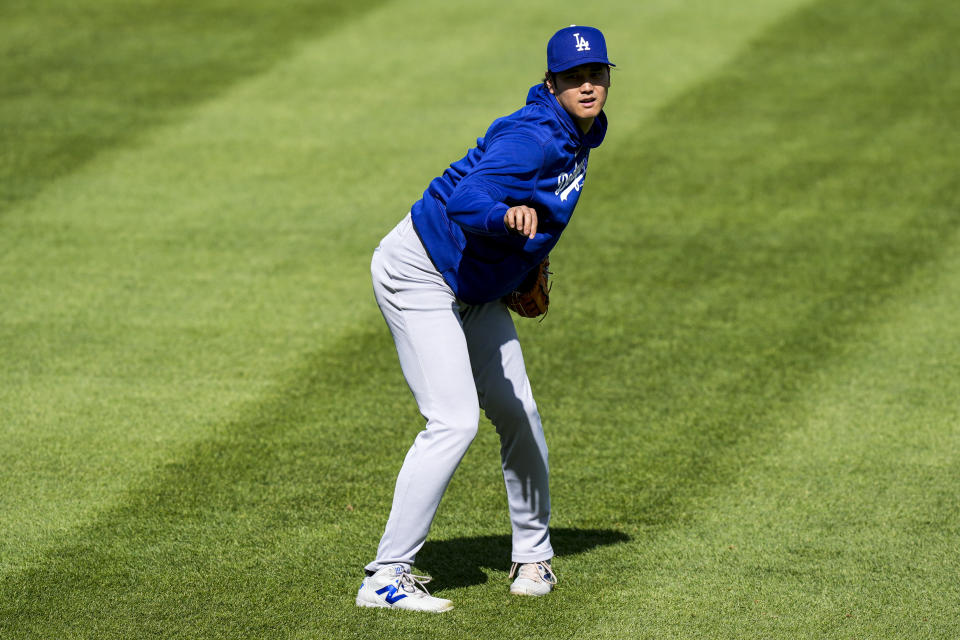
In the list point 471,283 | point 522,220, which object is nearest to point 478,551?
point 471,283

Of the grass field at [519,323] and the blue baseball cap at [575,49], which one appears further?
the grass field at [519,323]

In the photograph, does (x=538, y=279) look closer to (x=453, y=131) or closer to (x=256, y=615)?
(x=256, y=615)

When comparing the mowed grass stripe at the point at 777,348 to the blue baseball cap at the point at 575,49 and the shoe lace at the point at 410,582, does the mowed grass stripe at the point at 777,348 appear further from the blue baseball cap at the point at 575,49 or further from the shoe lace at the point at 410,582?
the blue baseball cap at the point at 575,49

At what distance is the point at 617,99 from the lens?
12.1 m

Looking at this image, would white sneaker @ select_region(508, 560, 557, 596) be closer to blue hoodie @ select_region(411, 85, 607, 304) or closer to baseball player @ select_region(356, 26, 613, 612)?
baseball player @ select_region(356, 26, 613, 612)

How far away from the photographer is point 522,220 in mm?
4043

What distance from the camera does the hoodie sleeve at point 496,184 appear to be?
13.7 ft

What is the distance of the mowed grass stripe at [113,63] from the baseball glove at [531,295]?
6.17 meters

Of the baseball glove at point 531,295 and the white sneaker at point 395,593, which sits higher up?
the baseball glove at point 531,295

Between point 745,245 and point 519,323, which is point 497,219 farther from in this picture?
point 745,245

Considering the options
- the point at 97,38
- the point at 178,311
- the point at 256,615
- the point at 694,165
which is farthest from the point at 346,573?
the point at 97,38

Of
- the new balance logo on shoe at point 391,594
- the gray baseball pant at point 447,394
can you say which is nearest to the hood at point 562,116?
the gray baseball pant at point 447,394

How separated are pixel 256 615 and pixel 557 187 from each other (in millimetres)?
1868

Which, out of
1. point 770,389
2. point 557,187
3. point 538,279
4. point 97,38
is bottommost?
point 770,389
